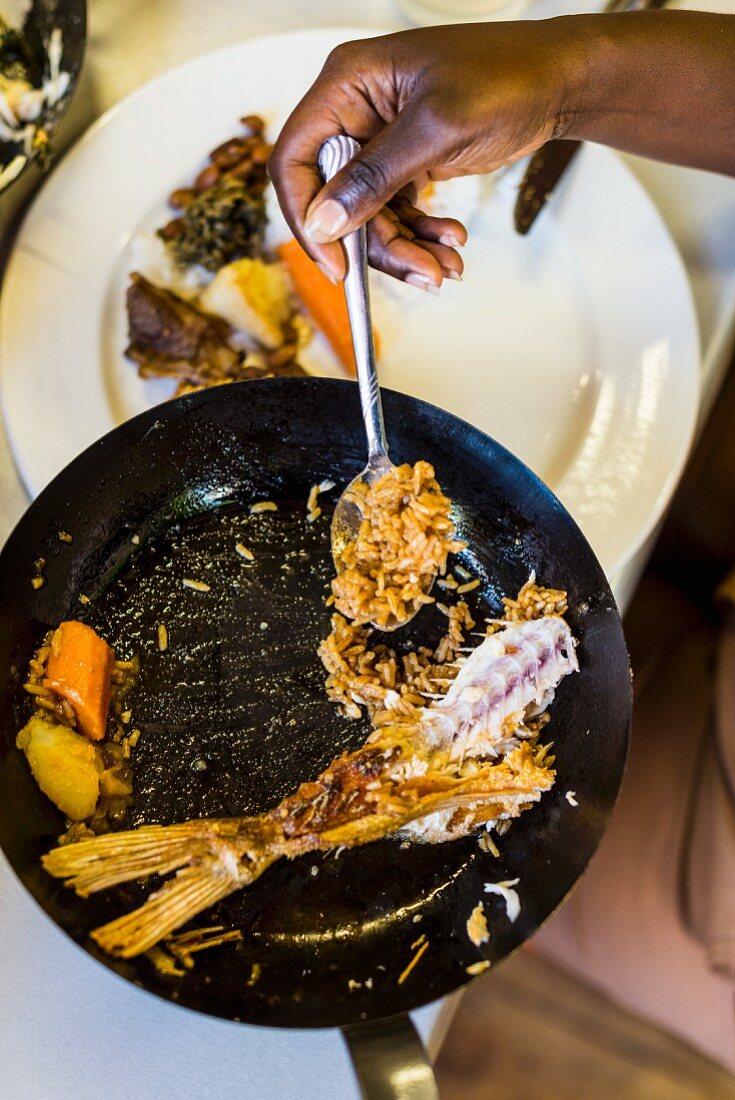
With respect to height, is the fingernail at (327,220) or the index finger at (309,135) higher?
the index finger at (309,135)

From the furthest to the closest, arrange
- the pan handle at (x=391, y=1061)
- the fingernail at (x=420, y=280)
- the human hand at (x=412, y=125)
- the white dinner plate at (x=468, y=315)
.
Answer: the white dinner plate at (x=468, y=315) < the fingernail at (x=420, y=280) < the human hand at (x=412, y=125) < the pan handle at (x=391, y=1061)

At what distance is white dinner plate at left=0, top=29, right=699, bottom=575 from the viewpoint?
1262 millimetres

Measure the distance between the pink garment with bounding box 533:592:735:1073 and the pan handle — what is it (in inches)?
25.6

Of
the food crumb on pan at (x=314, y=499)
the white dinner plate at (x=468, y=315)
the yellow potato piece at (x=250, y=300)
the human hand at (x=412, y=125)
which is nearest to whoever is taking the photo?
the human hand at (x=412, y=125)

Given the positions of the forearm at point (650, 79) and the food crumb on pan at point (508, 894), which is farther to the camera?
the forearm at point (650, 79)

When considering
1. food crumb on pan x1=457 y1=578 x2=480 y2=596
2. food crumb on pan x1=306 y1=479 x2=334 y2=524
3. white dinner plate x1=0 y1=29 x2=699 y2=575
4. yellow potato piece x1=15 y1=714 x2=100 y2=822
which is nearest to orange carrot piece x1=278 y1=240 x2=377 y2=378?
white dinner plate x1=0 y1=29 x2=699 y2=575

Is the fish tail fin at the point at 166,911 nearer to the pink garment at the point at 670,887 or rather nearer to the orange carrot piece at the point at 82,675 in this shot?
the orange carrot piece at the point at 82,675

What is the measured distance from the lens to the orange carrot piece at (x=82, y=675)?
0.96 meters

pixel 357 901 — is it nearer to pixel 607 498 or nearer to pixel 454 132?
pixel 607 498

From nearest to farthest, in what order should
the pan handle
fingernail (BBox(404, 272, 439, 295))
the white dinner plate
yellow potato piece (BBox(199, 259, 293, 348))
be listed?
the pan handle, fingernail (BBox(404, 272, 439, 295)), the white dinner plate, yellow potato piece (BBox(199, 259, 293, 348))

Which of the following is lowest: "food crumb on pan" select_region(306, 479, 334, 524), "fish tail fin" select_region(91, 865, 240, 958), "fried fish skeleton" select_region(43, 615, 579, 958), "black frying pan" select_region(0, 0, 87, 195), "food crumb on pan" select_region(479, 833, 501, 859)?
"food crumb on pan" select_region(479, 833, 501, 859)

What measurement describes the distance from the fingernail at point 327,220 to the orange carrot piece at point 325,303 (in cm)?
46

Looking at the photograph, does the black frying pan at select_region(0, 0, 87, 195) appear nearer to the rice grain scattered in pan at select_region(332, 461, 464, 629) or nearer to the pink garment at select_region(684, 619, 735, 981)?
the rice grain scattered in pan at select_region(332, 461, 464, 629)

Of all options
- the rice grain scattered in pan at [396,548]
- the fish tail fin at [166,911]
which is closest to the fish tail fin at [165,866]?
the fish tail fin at [166,911]
